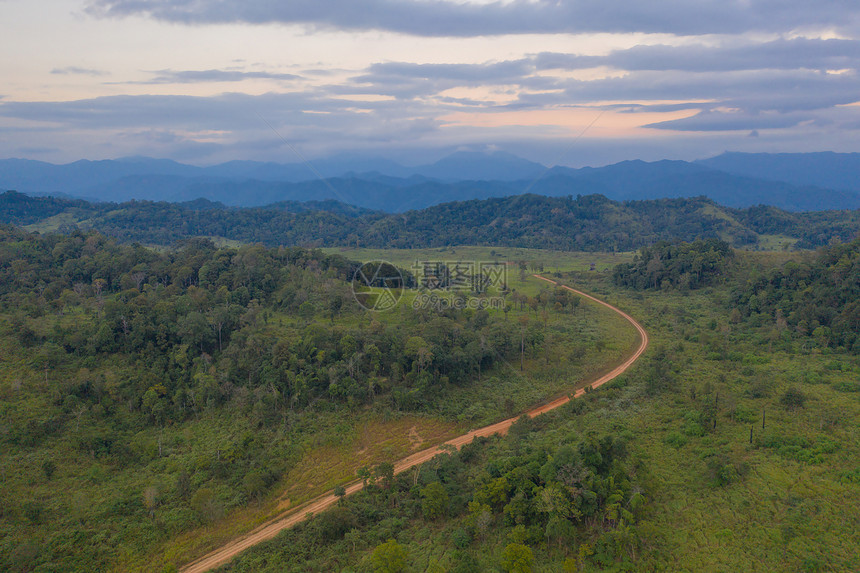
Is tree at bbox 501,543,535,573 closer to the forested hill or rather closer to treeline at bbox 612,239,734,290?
treeline at bbox 612,239,734,290

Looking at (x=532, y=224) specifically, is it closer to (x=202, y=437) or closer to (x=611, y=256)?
(x=611, y=256)

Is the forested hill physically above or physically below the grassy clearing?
above

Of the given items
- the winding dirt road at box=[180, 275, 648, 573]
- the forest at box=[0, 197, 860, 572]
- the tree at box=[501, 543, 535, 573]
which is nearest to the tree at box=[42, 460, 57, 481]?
the forest at box=[0, 197, 860, 572]

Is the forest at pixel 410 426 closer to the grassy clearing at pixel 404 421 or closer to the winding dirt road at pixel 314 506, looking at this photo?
the grassy clearing at pixel 404 421

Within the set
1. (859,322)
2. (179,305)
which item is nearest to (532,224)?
(859,322)

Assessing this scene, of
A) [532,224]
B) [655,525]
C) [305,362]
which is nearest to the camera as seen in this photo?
[655,525]

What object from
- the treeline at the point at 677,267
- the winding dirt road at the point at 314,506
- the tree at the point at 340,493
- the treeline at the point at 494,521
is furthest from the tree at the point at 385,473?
the treeline at the point at 677,267

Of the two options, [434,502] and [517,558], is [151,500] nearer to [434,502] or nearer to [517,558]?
[434,502]
